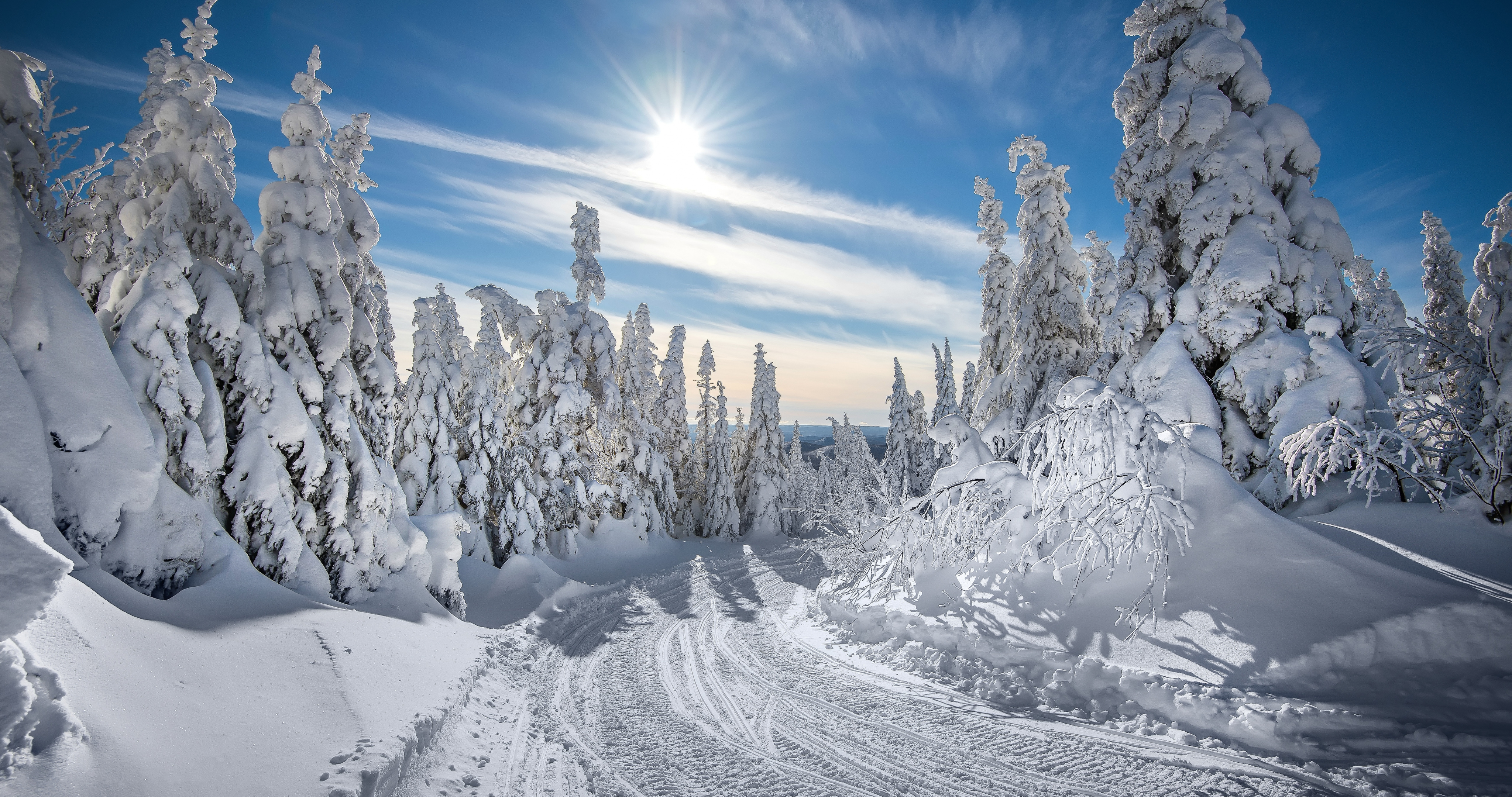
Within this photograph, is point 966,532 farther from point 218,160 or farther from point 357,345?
point 218,160

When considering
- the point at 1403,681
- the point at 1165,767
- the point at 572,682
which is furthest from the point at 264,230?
the point at 1403,681

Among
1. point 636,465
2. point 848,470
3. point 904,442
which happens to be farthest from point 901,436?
point 636,465

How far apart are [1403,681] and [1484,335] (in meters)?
4.37

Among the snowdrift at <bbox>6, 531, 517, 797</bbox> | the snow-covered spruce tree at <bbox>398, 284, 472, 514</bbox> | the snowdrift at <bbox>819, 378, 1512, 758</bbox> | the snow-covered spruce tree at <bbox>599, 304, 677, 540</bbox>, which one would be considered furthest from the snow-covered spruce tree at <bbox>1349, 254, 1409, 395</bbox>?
the snow-covered spruce tree at <bbox>599, 304, 677, 540</bbox>

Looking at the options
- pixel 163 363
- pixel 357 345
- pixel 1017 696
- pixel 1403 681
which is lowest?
pixel 1017 696

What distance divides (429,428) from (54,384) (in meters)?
12.7

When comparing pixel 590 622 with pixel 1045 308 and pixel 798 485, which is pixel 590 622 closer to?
pixel 1045 308

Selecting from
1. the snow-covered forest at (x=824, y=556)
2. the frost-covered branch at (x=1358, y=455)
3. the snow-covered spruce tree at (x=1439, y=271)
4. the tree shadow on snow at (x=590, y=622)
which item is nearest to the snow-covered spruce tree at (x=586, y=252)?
the snow-covered forest at (x=824, y=556)

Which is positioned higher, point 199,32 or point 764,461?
point 199,32

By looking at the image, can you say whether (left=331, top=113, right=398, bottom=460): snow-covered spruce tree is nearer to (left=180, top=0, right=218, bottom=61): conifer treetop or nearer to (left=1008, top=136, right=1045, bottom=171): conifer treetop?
(left=180, top=0, right=218, bottom=61): conifer treetop

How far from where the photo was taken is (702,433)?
3772 centimetres

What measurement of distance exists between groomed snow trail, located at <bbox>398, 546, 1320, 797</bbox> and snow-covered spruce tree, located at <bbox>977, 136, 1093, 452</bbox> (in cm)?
987

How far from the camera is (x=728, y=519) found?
33062 mm

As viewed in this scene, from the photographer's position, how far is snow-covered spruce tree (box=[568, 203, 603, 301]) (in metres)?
22.6
